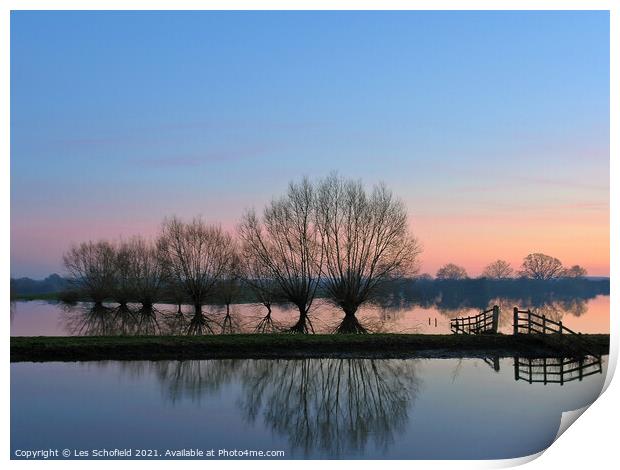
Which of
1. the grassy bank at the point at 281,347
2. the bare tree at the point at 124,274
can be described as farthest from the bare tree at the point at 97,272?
the grassy bank at the point at 281,347

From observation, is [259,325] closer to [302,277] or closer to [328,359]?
[302,277]

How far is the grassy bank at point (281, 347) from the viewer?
47.3ft

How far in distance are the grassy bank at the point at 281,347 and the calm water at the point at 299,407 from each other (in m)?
0.89

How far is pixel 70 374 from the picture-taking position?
40.5ft

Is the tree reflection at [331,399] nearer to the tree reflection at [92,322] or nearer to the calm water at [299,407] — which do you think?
the calm water at [299,407]

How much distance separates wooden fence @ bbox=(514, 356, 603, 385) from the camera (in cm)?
1277

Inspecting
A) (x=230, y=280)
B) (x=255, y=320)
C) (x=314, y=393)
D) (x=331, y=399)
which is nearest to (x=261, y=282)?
(x=255, y=320)

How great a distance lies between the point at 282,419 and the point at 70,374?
17.5 feet

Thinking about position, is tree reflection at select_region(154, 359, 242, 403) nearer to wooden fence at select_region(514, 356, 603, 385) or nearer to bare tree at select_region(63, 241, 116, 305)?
wooden fence at select_region(514, 356, 603, 385)

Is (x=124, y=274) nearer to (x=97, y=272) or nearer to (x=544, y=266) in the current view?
(x=97, y=272)

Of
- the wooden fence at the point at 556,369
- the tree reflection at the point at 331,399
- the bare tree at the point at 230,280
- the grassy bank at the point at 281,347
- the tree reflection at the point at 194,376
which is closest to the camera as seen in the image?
the tree reflection at the point at 331,399

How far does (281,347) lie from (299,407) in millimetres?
5224

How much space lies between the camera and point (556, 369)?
13.8m
